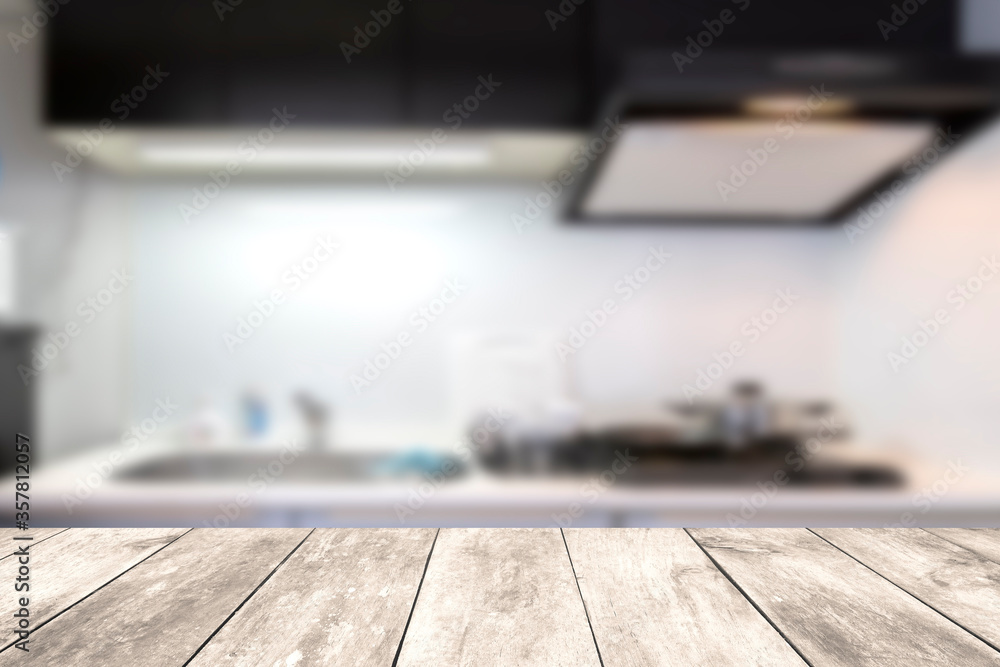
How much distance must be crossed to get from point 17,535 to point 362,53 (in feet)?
4.14

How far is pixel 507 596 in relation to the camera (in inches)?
35.1

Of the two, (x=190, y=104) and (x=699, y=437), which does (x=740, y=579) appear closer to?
(x=699, y=437)

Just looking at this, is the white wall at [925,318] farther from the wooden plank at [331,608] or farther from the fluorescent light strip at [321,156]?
the wooden plank at [331,608]

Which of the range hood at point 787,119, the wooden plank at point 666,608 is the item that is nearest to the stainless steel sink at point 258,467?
the wooden plank at point 666,608

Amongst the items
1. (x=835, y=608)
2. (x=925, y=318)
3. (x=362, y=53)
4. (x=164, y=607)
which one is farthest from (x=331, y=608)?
(x=925, y=318)

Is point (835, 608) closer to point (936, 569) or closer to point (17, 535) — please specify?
point (936, 569)

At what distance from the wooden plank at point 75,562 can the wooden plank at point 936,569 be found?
1.27 metres

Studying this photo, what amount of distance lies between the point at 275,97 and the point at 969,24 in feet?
5.20

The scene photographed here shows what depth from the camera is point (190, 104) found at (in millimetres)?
1379

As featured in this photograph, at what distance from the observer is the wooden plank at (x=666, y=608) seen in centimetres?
72

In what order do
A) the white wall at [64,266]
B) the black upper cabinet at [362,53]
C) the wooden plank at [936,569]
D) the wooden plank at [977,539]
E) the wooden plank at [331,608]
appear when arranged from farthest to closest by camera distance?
1. the white wall at [64,266]
2. the black upper cabinet at [362,53]
3. the wooden plank at [977,539]
4. the wooden plank at [936,569]
5. the wooden plank at [331,608]

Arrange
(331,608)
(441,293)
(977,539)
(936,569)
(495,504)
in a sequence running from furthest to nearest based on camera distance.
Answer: (441,293), (495,504), (977,539), (936,569), (331,608)

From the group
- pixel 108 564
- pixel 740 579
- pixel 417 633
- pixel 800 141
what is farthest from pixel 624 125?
pixel 108 564

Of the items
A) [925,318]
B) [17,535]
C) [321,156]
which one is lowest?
[17,535]
